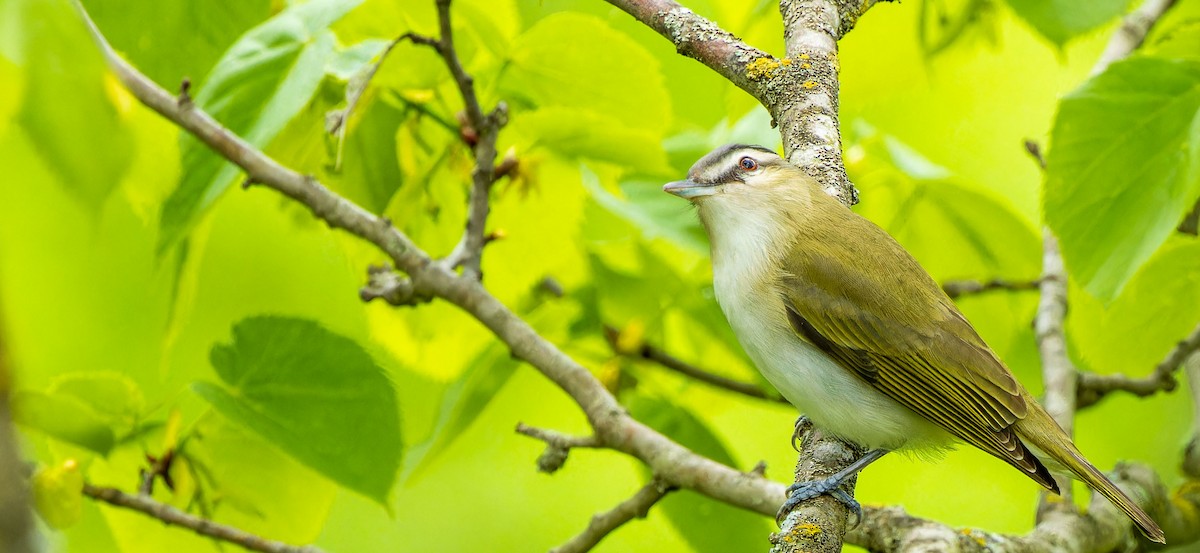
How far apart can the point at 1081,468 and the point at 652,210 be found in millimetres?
1150

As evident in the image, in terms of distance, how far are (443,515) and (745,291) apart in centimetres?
277

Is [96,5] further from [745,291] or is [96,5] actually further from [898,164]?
[898,164]

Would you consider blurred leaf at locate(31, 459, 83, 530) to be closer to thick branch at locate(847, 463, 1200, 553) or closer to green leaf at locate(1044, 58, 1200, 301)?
thick branch at locate(847, 463, 1200, 553)

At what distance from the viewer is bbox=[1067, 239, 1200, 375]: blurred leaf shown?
8.75 ft

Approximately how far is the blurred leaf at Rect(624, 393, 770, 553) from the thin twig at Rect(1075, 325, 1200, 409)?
1.03 meters

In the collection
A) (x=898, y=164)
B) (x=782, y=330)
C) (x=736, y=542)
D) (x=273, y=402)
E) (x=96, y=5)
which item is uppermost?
(x=898, y=164)

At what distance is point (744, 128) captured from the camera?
280cm

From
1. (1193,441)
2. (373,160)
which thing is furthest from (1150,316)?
(373,160)

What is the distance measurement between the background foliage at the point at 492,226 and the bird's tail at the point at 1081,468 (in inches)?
12.8

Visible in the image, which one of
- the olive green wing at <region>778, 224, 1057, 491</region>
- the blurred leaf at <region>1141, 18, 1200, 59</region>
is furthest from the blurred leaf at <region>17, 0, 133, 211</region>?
the blurred leaf at <region>1141, 18, 1200, 59</region>

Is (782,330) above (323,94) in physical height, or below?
above

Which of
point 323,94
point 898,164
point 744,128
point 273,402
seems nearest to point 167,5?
point 323,94

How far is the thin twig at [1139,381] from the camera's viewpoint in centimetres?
302

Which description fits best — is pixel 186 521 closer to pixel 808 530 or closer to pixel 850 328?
pixel 808 530
